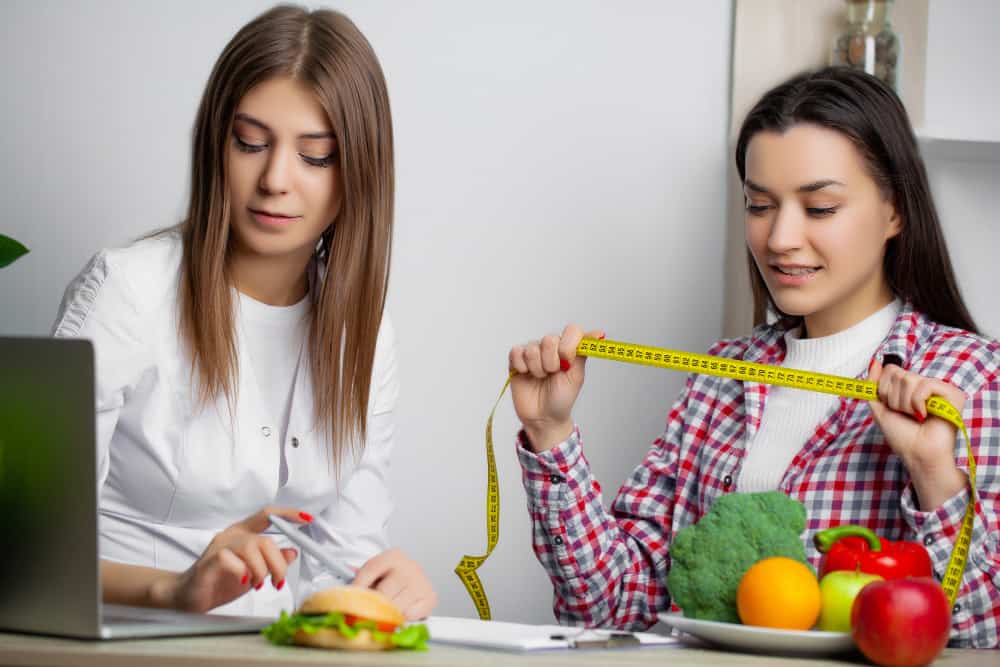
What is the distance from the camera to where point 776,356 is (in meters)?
2.64

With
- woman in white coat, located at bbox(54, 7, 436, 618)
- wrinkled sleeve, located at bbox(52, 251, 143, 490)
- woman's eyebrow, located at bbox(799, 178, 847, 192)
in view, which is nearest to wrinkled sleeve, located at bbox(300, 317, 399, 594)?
woman in white coat, located at bbox(54, 7, 436, 618)

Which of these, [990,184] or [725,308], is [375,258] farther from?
[990,184]

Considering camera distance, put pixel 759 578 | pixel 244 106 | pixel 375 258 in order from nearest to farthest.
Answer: pixel 759 578
pixel 244 106
pixel 375 258

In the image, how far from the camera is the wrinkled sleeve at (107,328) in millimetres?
2293

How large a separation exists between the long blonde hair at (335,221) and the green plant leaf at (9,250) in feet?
1.50

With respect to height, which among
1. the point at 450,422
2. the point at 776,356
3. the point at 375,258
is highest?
the point at 375,258

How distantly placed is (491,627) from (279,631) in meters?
0.34

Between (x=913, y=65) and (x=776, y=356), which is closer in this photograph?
(x=776, y=356)

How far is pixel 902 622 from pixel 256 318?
1596 mm

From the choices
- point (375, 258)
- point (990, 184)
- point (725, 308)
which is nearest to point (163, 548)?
point (375, 258)

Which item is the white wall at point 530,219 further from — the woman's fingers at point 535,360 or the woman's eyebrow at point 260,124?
the woman's fingers at point 535,360

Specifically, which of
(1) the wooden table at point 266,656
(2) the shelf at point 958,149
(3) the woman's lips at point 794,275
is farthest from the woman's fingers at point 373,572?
(2) the shelf at point 958,149

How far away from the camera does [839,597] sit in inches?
63.6

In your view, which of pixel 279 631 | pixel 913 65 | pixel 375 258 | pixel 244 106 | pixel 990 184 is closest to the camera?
pixel 279 631
